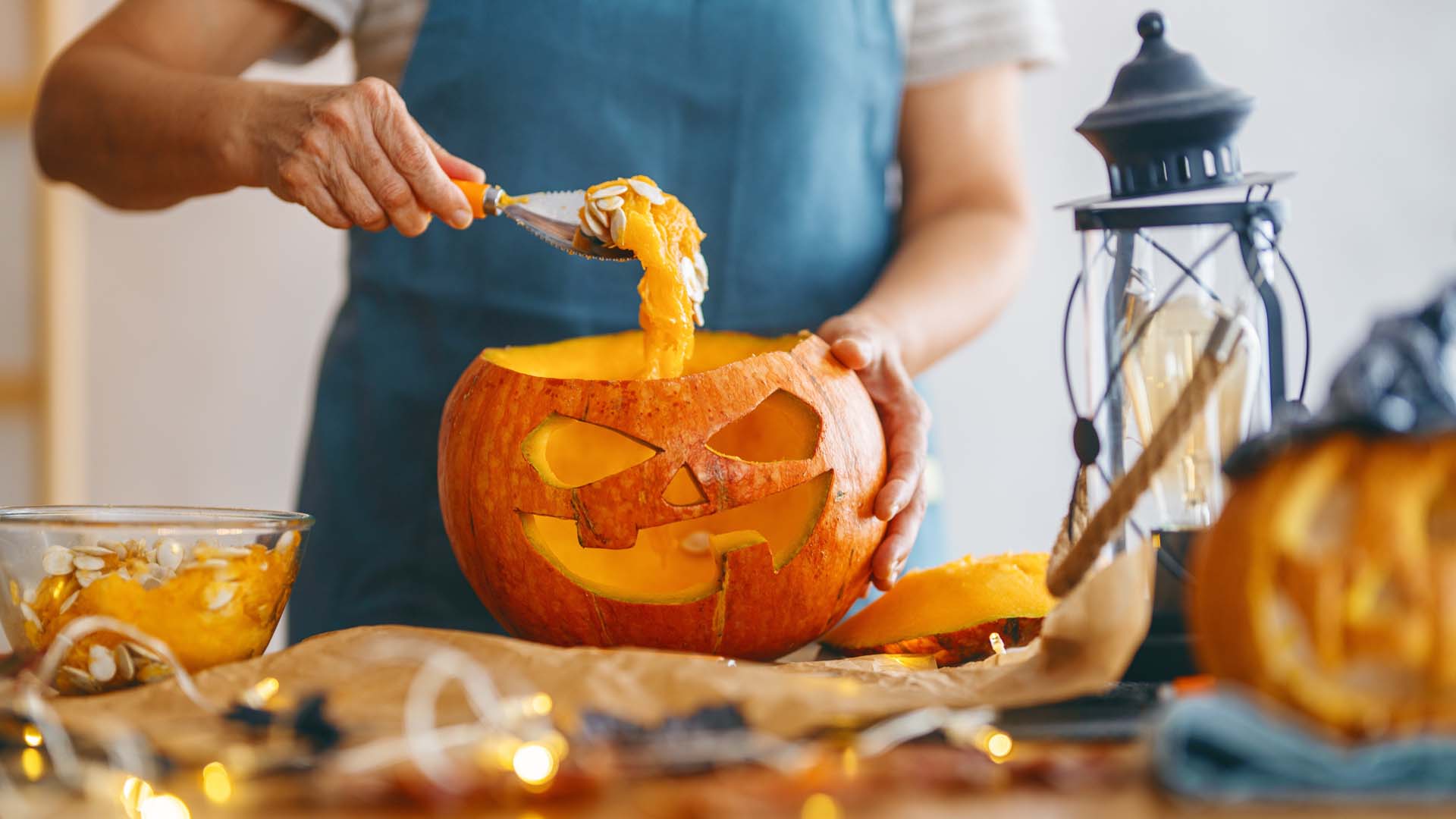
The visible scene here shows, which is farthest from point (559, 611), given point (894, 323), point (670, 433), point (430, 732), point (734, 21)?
point (734, 21)

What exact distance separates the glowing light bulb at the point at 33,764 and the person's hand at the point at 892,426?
537 mm

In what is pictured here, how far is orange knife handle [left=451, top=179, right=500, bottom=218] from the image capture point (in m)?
0.91

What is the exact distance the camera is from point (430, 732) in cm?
49

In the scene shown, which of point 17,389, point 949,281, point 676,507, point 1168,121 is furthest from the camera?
point 17,389

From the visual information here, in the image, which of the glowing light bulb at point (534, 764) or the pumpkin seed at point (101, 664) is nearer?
the glowing light bulb at point (534, 764)

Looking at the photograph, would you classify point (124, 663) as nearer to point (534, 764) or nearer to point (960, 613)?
point (534, 764)

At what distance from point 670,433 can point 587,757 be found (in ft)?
1.10

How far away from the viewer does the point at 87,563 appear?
0.66 m

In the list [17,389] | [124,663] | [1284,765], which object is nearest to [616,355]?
[124,663]

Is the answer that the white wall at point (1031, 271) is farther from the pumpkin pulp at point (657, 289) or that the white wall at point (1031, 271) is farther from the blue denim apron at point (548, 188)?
the pumpkin pulp at point (657, 289)

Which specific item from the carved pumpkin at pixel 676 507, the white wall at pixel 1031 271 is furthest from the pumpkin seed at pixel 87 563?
the white wall at pixel 1031 271

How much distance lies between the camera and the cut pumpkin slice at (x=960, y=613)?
76cm

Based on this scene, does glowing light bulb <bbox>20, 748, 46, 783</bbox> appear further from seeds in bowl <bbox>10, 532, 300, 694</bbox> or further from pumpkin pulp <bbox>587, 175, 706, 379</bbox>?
pumpkin pulp <bbox>587, 175, 706, 379</bbox>

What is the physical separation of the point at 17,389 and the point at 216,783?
2059 millimetres
